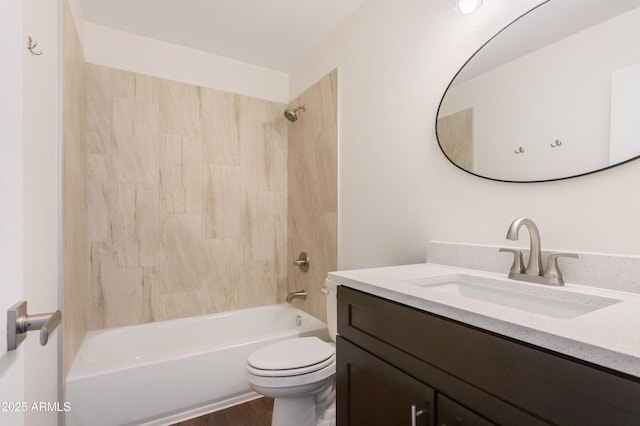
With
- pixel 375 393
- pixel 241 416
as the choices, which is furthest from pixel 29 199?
pixel 241 416

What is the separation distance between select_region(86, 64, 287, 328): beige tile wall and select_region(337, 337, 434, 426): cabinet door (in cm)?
168

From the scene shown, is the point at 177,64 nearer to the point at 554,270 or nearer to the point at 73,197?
the point at 73,197

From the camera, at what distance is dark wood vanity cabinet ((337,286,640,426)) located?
1.61ft

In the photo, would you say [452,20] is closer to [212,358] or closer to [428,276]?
[428,276]

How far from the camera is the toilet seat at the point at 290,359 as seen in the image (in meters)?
1.41

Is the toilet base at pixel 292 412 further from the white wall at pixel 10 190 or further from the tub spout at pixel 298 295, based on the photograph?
the white wall at pixel 10 190

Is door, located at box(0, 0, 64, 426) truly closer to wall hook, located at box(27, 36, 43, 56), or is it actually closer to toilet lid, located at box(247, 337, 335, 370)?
wall hook, located at box(27, 36, 43, 56)

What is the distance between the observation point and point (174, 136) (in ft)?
Result: 7.66

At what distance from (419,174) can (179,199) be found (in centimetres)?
179

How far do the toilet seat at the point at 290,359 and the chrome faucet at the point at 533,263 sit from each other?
95cm

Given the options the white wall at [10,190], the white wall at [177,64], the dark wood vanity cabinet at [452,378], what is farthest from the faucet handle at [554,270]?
the white wall at [177,64]

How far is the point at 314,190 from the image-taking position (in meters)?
2.37

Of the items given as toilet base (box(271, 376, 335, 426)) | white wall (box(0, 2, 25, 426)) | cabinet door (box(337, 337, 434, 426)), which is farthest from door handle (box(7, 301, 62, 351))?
toilet base (box(271, 376, 335, 426))

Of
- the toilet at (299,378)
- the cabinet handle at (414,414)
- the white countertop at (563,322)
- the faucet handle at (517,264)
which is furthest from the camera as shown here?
the toilet at (299,378)
